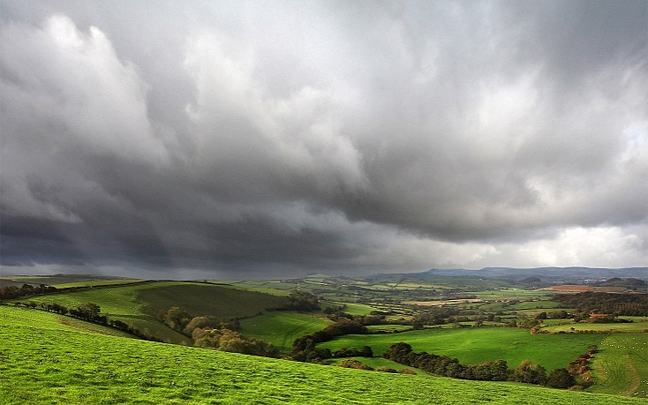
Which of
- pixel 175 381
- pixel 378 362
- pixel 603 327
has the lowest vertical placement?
pixel 378 362

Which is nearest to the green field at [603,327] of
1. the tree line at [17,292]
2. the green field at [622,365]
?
the green field at [622,365]

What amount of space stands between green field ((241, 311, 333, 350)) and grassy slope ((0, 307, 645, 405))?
8226 cm

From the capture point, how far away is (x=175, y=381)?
2328cm

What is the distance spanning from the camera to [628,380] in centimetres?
6619

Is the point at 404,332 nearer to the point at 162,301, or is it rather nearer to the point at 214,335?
the point at 214,335

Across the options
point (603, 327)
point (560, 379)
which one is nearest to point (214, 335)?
point (560, 379)

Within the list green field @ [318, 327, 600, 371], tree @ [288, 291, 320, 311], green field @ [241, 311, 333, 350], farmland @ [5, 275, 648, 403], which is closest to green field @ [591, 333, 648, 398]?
farmland @ [5, 275, 648, 403]

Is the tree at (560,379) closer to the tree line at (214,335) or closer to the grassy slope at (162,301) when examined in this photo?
the tree line at (214,335)

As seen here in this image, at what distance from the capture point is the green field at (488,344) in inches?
3424

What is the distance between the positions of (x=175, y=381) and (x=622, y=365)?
93.0 m

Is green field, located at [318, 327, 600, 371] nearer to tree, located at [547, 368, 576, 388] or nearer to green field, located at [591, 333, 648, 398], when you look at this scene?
green field, located at [591, 333, 648, 398]

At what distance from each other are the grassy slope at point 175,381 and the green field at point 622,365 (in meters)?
37.1

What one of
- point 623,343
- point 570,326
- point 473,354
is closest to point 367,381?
point 473,354

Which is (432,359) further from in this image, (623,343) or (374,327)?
(374,327)
